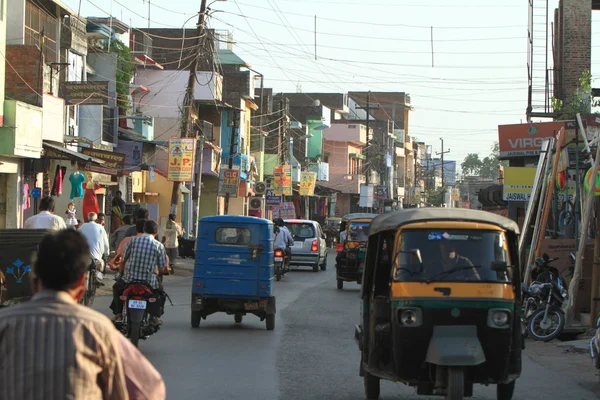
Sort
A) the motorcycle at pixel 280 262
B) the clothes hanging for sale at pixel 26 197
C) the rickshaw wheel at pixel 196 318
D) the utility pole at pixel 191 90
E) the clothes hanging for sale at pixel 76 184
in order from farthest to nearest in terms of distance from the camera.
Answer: the utility pole at pixel 191 90 < the motorcycle at pixel 280 262 < the clothes hanging for sale at pixel 76 184 < the clothes hanging for sale at pixel 26 197 < the rickshaw wheel at pixel 196 318

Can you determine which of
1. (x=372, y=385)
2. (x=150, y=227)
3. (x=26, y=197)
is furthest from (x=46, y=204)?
(x=26, y=197)

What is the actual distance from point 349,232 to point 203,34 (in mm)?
9926

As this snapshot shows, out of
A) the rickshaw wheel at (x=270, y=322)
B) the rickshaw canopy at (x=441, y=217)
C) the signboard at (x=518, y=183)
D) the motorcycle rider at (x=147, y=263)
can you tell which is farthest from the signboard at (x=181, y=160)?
the rickshaw canopy at (x=441, y=217)

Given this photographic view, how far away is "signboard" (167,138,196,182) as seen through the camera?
36.3 m

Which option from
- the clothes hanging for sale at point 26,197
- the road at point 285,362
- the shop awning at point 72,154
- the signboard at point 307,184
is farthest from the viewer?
the signboard at point 307,184

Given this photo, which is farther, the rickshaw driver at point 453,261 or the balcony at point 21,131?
the balcony at point 21,131

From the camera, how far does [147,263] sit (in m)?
13.1

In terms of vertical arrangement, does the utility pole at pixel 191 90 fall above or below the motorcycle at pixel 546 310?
above

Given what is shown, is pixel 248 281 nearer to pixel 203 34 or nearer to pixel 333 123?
pixel 203 34

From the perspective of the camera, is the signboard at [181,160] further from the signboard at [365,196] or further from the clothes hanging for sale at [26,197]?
the signboard at [365,196]

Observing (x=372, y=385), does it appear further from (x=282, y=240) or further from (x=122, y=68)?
(x=122, y=68)

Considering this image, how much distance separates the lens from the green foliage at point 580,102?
32.3 meters

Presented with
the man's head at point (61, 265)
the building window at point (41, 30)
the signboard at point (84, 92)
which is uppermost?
the building window at point (41, 30)

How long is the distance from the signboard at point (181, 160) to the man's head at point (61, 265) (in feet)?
106
